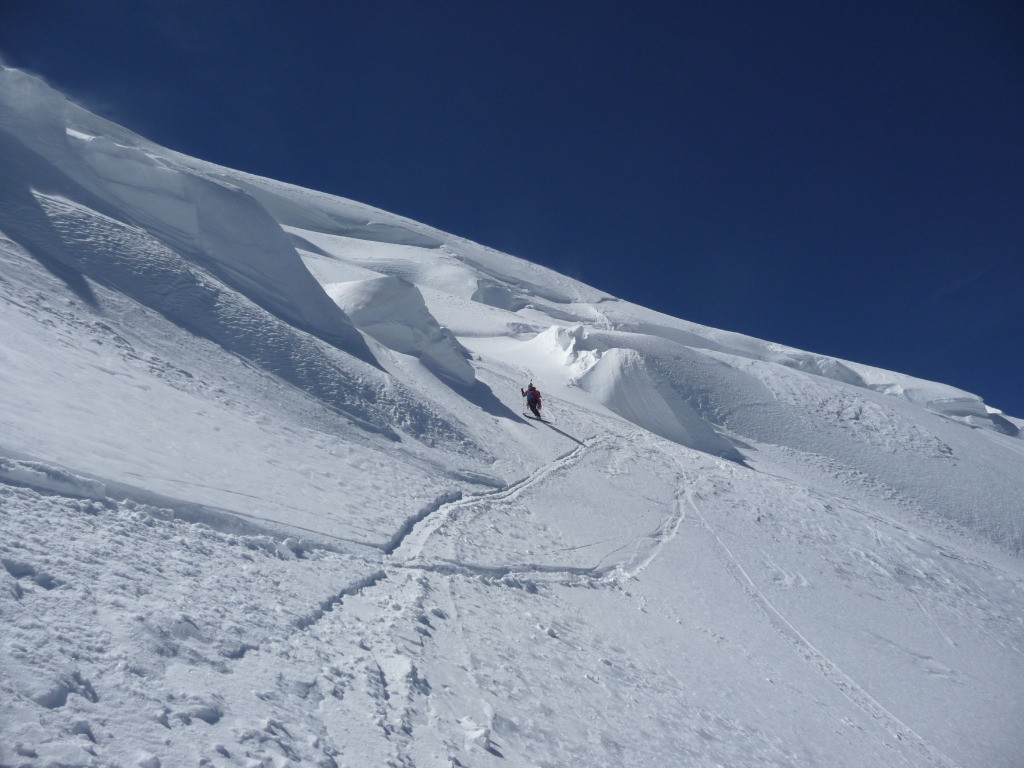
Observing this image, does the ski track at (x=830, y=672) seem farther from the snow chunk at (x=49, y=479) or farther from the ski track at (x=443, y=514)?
the snow chunk at (x=49, y=479)

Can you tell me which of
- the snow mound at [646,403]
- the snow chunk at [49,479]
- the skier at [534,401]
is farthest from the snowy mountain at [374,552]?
the skier at [534,401]

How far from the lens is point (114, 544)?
5.36 meters

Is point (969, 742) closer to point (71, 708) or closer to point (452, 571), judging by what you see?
point (452, 571)

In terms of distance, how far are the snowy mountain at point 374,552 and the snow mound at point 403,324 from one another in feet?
0.36

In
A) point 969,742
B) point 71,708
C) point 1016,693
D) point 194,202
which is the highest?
point 194,202

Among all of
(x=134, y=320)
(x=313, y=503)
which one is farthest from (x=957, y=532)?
(x=134, y=320)

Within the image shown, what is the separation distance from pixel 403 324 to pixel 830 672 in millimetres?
16151

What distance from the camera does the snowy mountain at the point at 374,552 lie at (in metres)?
4.56

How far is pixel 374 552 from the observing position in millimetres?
7895

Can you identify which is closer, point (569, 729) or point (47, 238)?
point (569, 729)

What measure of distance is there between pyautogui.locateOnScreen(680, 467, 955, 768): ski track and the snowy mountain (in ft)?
0.25

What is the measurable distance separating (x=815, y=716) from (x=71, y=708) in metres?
8.25

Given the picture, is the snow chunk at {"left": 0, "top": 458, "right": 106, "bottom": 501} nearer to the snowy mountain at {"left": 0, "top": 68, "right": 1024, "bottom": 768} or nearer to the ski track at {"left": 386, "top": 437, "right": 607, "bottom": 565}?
the snowy mountain at {"left": 0, "top": 68, "right": 1024, "bottom": 768}

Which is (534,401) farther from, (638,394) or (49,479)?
(49,479)
